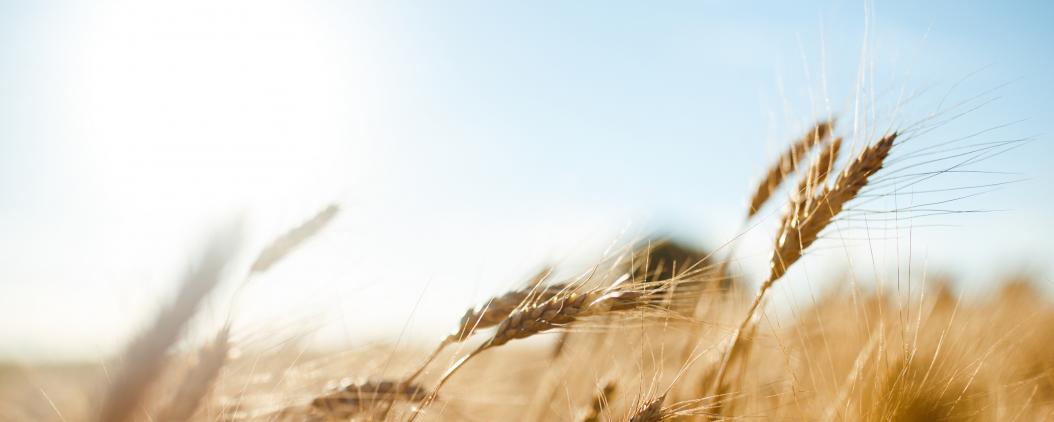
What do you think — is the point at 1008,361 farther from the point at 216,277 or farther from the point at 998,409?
the point at 216,277

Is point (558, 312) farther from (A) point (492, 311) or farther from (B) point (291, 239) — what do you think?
(B) point (291, 239)

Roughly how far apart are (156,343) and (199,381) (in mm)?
176

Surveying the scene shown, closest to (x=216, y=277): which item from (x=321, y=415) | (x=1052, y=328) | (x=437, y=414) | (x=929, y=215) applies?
(x=321, y=415)

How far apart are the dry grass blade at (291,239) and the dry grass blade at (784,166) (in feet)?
4.39

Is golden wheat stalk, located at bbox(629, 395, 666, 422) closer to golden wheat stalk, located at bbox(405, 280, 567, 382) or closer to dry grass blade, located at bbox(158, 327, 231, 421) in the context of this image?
golden wheat stalk, located at bbox(405, 280, 567, 382)

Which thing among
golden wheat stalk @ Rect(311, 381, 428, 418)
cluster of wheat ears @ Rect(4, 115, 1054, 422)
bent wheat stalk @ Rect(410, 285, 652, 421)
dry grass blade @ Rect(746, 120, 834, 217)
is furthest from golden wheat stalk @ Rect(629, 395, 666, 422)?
dry grass blade @ Rect(746, 120, 834, 217)

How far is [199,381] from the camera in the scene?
3.43 ft

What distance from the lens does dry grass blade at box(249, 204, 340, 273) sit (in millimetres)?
1303

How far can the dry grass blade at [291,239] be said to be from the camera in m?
1.30

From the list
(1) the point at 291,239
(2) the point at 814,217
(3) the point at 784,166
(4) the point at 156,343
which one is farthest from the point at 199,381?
(3) the point at 784,166

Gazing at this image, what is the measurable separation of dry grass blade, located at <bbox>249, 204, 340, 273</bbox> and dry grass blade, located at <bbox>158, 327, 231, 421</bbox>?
20 cm

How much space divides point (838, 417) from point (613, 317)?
22.5 inches

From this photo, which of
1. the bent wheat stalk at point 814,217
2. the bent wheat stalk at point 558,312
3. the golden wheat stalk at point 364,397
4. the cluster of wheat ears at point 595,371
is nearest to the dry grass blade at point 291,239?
the cluster of wheat ears at point 595,371

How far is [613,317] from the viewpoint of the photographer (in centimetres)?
129
